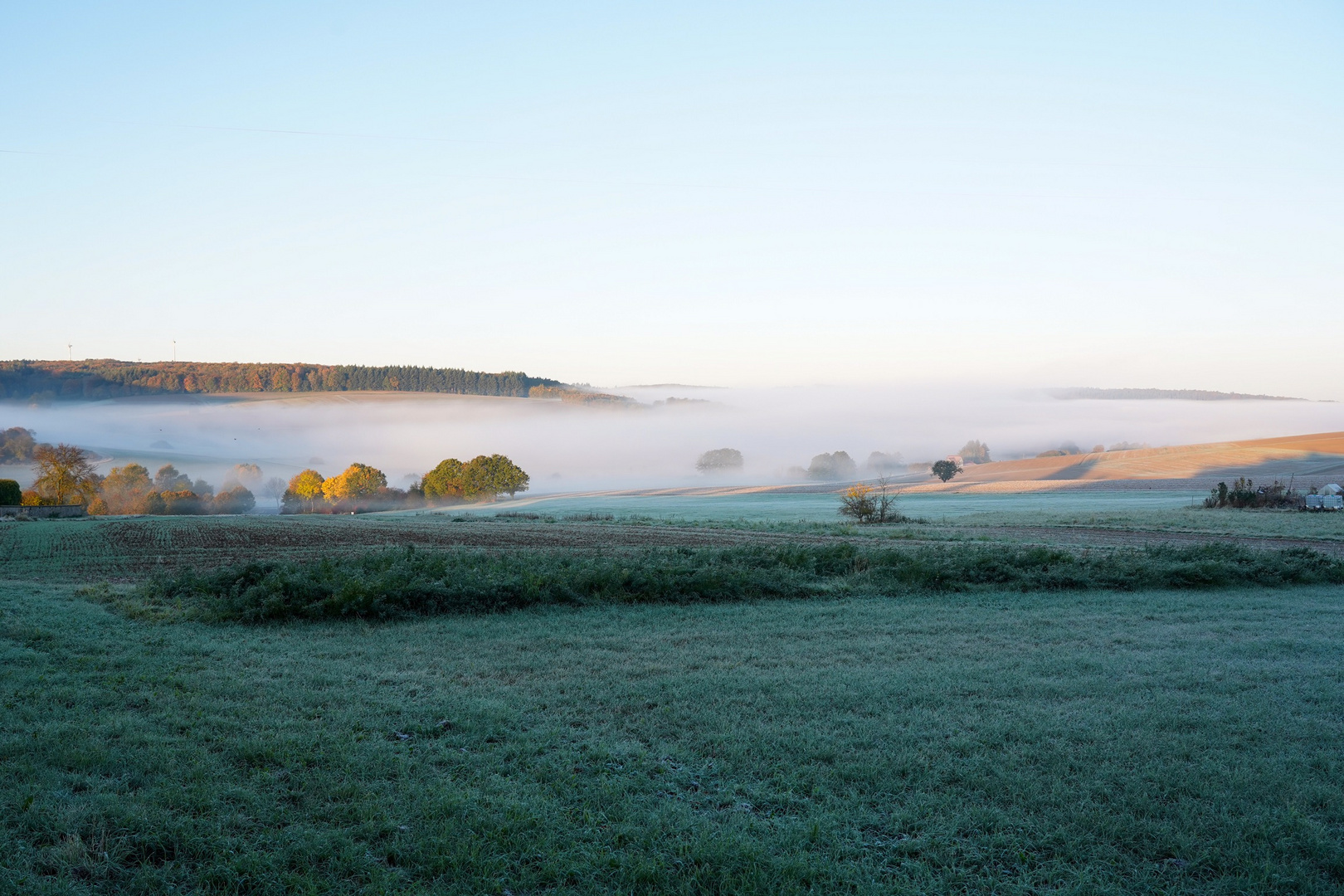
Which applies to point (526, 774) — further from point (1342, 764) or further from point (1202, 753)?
point (1342, 764)

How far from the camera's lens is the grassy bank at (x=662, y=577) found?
1292 centimetres

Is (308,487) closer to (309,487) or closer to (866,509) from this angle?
(309,487)

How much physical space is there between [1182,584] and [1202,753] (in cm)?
1230

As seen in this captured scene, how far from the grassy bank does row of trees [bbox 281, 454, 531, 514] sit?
75056 millimetres

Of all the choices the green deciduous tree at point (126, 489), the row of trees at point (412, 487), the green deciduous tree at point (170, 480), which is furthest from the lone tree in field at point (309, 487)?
the green deciduous tree at point (126, 489)

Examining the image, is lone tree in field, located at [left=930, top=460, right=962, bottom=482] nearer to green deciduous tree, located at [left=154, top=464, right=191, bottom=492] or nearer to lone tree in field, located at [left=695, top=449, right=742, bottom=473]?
lone tree in field, located at [left=695, top=449, right=742, bottom=473]

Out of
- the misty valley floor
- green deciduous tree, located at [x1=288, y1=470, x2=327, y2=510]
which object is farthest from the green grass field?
green deciduous tree, located at [x1=288, y1=470, x2=327, y2=510]

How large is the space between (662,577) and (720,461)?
121565 millimetres

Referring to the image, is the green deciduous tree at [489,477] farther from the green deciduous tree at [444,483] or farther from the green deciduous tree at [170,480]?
the green deciduous tree at [170,480]

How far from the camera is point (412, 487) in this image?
311 ft

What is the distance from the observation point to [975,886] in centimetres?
470

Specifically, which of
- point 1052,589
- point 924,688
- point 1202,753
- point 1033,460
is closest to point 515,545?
point 1052,589

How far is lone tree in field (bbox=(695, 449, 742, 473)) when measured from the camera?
13480cm

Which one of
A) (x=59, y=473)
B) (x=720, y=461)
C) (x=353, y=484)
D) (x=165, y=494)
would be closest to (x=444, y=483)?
(x=353, y=484)
